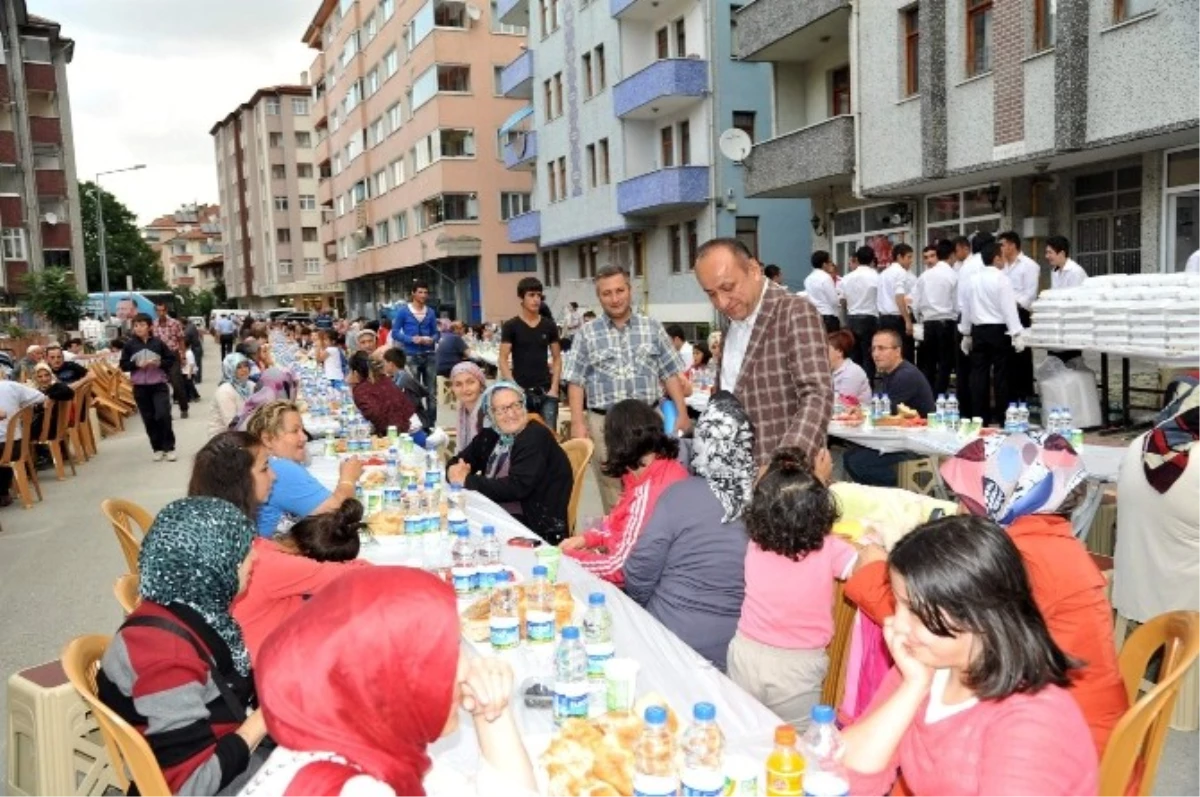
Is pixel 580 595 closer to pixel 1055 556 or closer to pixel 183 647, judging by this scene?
pixel 183 647

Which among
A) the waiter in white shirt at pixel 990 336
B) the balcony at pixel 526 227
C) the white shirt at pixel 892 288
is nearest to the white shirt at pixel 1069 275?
the waiter in white shirt at pixel 990 336

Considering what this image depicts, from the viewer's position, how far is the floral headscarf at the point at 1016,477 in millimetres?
2557

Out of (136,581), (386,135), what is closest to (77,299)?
(386,135)

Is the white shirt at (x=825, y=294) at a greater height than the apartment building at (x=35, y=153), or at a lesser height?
lesser

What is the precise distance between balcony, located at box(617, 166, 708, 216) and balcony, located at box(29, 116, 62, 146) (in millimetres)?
26385

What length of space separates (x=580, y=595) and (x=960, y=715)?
1757mm

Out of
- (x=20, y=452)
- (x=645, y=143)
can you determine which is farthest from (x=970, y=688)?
(x=645, y=143)

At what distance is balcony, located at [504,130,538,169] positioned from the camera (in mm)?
31688

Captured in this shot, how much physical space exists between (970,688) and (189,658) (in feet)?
6.28

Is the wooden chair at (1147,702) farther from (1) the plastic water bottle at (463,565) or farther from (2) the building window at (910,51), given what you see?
(2) the building window at (910,51)

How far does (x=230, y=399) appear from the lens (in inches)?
339

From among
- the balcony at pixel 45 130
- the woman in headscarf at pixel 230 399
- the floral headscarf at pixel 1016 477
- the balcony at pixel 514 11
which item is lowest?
the woman in headscarf at pixel 230 399

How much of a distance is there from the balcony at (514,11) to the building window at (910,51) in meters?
19.9

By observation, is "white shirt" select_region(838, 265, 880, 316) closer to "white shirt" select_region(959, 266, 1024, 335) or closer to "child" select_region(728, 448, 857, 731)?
"white shirt" select_region(959, 266, 1024, 335)
